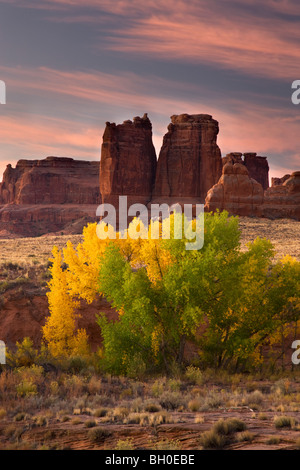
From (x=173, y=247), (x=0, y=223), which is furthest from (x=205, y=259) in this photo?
(x=0, y=223)

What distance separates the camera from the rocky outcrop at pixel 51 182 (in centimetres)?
15125

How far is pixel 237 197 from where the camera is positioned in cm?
6919

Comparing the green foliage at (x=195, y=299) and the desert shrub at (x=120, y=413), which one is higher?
the green foliage at (x=195, y=299)

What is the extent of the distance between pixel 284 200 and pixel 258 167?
76034 millimetres

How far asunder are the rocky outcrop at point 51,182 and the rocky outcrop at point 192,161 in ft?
173

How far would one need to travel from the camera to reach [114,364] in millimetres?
18812

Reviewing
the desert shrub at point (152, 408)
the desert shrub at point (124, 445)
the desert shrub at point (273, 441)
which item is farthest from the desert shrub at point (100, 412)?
the desert shrub at point (273, 441)

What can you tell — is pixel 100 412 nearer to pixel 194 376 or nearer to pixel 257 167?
pixel 194 376

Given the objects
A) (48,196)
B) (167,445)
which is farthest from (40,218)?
(167,445)

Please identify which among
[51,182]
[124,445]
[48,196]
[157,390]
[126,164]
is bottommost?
[157,390]

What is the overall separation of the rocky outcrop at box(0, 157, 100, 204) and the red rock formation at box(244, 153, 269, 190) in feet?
162

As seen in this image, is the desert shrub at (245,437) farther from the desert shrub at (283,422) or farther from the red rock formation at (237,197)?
the red rock formation at (237,197)

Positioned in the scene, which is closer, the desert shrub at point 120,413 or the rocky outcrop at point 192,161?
the desert shrub at point 120,413
